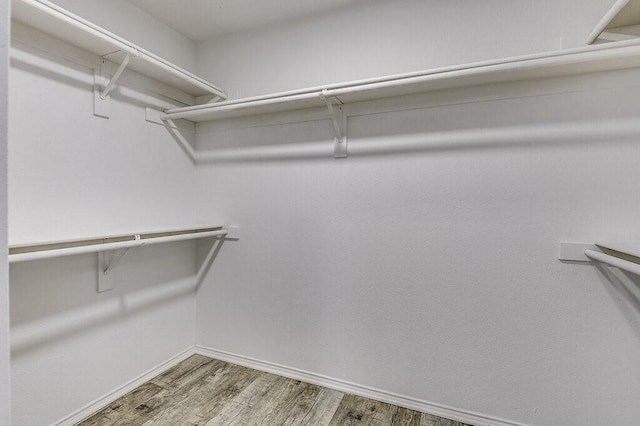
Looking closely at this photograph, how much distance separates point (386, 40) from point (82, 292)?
2192 mm

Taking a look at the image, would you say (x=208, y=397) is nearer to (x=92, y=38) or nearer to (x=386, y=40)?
(x=92, y=38)

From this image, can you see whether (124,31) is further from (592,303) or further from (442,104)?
(592,303)

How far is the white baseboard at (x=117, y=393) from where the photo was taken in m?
1.55

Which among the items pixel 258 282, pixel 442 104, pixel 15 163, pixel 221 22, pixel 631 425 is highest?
pixel 221 22

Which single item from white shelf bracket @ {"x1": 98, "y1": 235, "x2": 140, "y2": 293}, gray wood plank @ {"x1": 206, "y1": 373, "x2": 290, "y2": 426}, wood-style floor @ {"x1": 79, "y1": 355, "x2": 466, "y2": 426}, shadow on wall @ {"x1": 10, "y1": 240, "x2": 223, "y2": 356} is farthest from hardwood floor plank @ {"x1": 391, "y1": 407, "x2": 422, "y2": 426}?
white shelf bracket @ {"x1": 98, "y1": 235, "x2": 140, "y2": 293}

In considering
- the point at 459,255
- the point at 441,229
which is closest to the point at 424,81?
the point at 441,229

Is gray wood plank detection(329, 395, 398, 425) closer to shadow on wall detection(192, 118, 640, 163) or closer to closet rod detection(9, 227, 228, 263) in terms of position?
closet rod detection(9, 227, 228, 263)

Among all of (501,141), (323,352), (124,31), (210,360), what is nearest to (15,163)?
(124,31)

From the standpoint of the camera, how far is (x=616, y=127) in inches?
54.1

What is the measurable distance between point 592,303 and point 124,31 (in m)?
2.89

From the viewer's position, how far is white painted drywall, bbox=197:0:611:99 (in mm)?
1467

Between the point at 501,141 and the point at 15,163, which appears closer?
the point at 15,163

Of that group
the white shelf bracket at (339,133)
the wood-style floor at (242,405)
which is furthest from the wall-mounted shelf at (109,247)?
the white shelf bracket at (339,133)

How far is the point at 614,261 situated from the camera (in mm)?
1182
